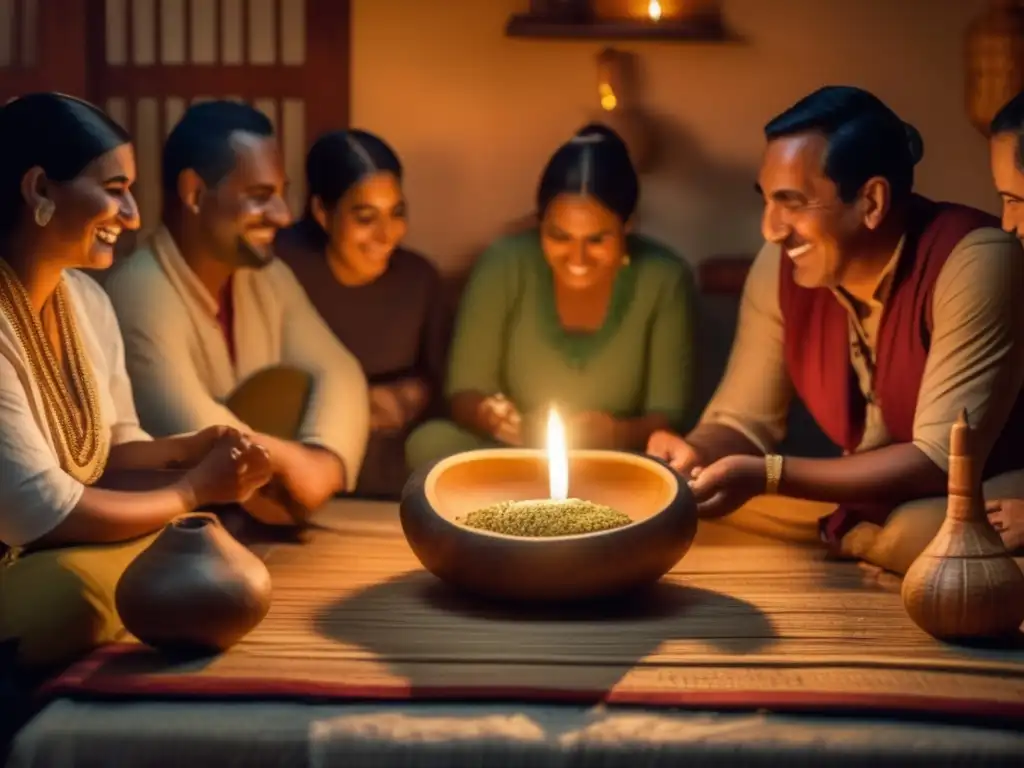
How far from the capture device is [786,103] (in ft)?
11.5

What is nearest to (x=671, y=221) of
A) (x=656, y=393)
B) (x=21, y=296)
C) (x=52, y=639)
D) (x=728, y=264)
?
(x=728, y=264)

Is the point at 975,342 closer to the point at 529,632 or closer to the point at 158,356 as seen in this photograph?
the point at 529,632

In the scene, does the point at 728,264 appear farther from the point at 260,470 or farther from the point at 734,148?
the point at 260,470

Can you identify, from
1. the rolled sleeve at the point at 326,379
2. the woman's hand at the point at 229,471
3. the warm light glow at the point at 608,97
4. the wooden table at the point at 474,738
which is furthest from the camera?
the warm light glow at the point at 608,97

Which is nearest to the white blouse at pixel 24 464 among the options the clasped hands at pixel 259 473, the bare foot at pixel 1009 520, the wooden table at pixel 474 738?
the clasped hands at pixel 259 473

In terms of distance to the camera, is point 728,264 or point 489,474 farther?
point 728,264

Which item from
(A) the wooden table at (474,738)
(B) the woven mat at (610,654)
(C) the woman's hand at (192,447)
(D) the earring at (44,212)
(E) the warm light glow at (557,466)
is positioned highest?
(D) the earring at (44,212)

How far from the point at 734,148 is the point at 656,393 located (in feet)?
1.99

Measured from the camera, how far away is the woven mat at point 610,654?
2.29 meters

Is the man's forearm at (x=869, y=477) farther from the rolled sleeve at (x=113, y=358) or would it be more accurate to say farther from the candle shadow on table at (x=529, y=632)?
the rolled sleeve at (x=113, y=358)

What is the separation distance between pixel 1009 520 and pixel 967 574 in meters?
0.56

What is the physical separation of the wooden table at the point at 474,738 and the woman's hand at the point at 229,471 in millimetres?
610

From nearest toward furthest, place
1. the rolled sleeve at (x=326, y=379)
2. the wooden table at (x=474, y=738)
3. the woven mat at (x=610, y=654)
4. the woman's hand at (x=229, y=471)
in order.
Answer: the wooden table at (x=474, y=738) < the woven mat at (x=610, y=654) < the woman's hand at (x=229, y=471) < the rolled sleeve at (x=326, y=379)

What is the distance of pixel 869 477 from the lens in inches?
117
